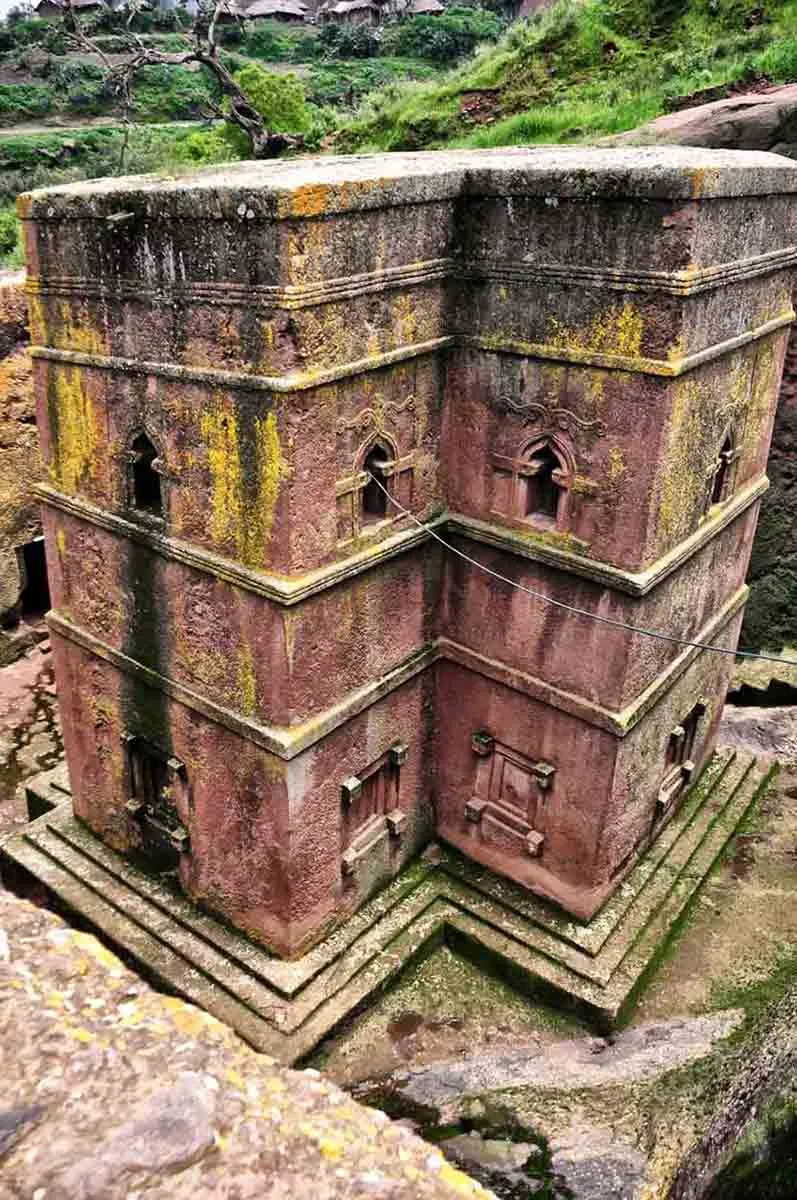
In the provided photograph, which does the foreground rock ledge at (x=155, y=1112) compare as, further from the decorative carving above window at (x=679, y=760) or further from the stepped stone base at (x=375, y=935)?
the decorative carving above window at (x=679, y=760)

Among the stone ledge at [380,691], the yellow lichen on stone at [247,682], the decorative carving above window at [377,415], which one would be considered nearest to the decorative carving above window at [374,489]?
the decorative carving above window at [377,415]

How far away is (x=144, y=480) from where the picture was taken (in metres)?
8.41

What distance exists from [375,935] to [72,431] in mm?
5519

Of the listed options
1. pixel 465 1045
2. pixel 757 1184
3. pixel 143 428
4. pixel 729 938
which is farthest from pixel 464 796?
pixel 143 428

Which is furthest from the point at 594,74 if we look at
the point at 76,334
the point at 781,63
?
the point at 76,334

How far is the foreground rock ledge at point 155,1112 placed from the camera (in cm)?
311

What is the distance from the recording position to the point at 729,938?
967cm

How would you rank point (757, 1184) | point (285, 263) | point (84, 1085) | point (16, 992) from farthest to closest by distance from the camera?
point (757, 1184), point (285, 263), point (16, 992), point (84, 1085)

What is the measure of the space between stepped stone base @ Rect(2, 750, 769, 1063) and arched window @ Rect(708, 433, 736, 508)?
3.82m

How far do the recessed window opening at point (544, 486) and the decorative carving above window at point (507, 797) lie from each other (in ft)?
7.81

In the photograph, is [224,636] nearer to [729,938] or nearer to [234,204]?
[234,204]

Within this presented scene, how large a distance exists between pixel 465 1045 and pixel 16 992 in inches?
236

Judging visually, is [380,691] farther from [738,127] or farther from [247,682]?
[738,127]

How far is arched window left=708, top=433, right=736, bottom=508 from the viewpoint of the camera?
8875mm
